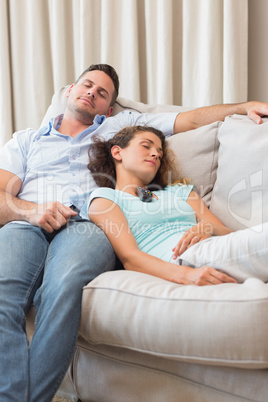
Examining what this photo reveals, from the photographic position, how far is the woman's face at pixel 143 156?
1678 mm

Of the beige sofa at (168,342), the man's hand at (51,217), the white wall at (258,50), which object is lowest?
the beige sofa at (168,342)

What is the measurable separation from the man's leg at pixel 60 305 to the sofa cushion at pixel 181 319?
0.05 meters

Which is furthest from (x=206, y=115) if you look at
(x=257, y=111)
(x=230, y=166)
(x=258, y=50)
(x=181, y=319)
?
(x=181, y=319)

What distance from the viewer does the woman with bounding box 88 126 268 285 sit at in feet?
4.10

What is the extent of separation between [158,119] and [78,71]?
40.9 inches

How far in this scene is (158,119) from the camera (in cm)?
193

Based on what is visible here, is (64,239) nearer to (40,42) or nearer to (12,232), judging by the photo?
(12,232)

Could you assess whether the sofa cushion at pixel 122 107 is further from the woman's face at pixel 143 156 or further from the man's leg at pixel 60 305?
the man's leg at pixel 60 305

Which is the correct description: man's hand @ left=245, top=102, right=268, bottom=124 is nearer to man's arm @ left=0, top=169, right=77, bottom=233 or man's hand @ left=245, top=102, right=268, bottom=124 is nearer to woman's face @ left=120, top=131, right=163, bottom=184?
woman's face @ left=120, top=131, right=163, bottom=184

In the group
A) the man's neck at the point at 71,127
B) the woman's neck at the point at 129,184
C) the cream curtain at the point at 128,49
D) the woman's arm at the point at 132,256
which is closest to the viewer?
the woman's arm at the point at 132,256

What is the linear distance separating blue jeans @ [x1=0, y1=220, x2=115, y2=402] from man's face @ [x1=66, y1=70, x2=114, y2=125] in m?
0.63

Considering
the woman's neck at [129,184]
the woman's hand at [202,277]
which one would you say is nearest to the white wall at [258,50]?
the woman's neck at [129,184]

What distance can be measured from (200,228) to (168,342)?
48 cm

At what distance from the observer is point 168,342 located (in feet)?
3.66
